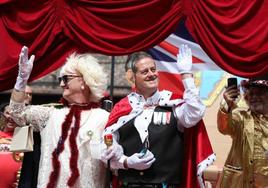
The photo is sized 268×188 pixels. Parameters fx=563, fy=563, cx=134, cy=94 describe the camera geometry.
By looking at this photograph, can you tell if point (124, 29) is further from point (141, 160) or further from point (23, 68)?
point (141, 160)

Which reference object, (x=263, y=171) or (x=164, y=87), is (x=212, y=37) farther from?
(x=164, y=87)

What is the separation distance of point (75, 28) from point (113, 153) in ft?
2.77

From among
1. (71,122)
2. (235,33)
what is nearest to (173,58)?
(71,122)

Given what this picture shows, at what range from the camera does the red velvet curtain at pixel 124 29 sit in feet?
10.4

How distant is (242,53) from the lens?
10.4ft

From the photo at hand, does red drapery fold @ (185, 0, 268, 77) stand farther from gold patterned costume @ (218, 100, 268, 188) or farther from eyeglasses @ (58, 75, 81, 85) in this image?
eyeglasses @ (58, 75, 81, 85)

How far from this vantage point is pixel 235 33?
321 centimetres

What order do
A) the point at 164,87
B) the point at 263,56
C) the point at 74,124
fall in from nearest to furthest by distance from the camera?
the point at 263,56 < the point at 74,124 < the point at 164,87

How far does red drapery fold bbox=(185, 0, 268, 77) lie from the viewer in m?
3.14

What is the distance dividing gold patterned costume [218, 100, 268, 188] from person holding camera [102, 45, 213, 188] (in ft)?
0.72

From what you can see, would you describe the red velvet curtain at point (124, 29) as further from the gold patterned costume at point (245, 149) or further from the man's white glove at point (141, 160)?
the man's white glove at point (141, 160)

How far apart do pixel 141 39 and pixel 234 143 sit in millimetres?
863

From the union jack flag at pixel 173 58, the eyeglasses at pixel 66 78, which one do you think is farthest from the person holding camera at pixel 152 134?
the union jack flag at pixel 173 58

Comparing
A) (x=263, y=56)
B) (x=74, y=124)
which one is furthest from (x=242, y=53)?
(x=74, y=124)
